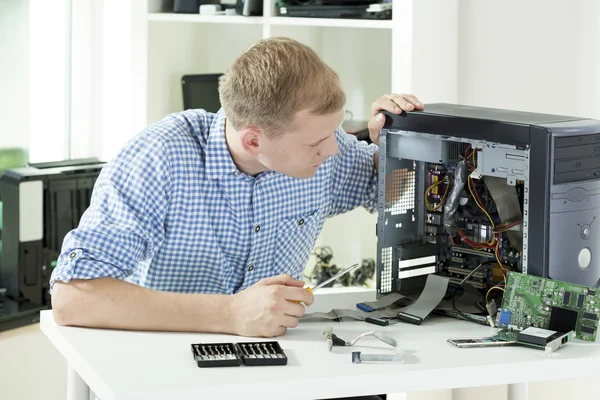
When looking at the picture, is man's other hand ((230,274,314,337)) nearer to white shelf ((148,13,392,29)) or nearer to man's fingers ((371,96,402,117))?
man's fingers ((371,96,402,117))

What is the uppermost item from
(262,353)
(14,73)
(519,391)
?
(14,73)

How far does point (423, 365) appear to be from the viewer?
137 centimetres

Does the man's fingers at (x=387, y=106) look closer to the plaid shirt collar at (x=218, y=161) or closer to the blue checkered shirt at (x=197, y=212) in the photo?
the blue checkered shirt at (x=197, y=212)

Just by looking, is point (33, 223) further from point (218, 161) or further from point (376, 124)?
point (376, 124)

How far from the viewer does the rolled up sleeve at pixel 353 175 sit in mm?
1936

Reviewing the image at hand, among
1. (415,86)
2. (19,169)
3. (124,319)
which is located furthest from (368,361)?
(19,169)

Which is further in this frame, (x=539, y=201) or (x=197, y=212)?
(x=197, y=212)

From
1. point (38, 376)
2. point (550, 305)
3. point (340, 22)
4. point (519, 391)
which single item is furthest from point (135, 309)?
point (340, 22)

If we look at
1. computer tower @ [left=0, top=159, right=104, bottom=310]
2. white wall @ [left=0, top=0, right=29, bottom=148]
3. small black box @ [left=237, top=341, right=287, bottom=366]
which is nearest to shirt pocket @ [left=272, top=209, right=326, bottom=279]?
small black box @ [left=237, top=341, right=287, bottom=366]

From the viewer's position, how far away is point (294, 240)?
188 cm

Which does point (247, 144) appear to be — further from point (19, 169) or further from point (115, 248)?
point (19, 169)

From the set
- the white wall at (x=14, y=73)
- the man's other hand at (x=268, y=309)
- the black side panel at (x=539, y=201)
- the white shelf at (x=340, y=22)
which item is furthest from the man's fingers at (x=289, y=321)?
the white wall at (x=14, y=73)

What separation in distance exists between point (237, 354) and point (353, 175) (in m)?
0.67

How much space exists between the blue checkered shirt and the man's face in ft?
0.34
